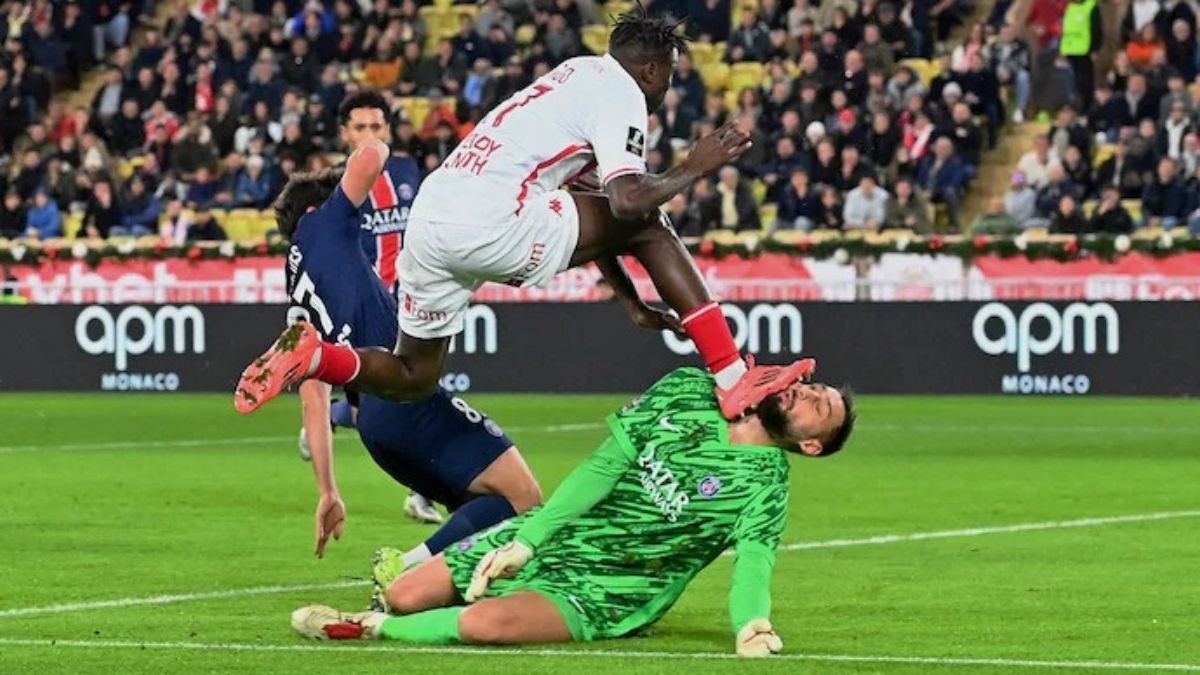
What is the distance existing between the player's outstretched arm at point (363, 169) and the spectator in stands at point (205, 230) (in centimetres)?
2158

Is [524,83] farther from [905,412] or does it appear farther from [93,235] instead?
[905,412]

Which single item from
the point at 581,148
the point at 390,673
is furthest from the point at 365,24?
the point at 390,673

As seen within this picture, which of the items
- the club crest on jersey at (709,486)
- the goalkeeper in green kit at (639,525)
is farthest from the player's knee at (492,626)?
the club crest on jersey at (709,486)

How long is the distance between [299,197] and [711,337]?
224 cm

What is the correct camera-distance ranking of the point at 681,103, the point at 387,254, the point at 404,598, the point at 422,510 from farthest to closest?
the point at 681,103 < the point at 422,510 < the point at 387,254 < the point at 404,598

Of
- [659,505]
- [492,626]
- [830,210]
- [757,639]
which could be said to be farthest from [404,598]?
[830,210]

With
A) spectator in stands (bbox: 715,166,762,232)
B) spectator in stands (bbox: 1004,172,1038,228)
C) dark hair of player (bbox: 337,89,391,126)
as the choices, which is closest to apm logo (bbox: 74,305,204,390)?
spectator in stands (bbox: 715,166,762,232)

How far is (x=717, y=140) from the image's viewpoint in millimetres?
9945

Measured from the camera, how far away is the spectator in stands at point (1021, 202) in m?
28.3

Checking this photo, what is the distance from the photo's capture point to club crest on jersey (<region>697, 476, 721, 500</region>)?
847 cm

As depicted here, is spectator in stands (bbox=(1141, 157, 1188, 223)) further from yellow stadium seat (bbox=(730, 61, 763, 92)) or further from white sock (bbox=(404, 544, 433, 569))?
white sock (bbox=(404, 544, 433, 569))

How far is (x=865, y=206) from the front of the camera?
2881cm

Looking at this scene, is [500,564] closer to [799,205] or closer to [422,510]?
[422,510]

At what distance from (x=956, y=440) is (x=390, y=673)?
13.1 m
